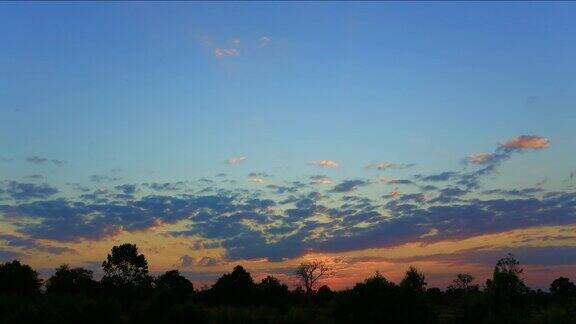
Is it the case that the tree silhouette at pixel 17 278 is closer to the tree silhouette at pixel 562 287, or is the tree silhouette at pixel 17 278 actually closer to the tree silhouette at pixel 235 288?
the tree silhouette at pixel 235 288

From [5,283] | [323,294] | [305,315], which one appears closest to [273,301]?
[323,294]

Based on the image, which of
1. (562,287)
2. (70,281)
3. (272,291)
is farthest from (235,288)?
(562,287)

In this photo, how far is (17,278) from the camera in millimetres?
92000

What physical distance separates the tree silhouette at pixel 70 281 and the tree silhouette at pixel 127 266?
528cm

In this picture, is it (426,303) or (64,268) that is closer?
(426,303)

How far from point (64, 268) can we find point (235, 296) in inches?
1225

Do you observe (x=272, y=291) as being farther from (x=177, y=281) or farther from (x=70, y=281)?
(x=70, y=281)

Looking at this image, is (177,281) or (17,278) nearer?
(17,278)

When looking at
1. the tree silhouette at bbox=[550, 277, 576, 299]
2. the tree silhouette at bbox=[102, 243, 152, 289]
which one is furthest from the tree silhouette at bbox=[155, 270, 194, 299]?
the tree silhouette at bbox=[550, 277, 576, 299]

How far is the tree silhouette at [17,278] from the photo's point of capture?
8912 cm

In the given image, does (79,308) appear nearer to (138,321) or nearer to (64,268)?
(138,321)

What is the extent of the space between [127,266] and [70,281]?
45.9 feet

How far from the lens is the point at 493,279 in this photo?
3206 inches

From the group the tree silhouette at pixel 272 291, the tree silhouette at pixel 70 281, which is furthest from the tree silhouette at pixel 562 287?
the tree silhouette at pixel 70 281
